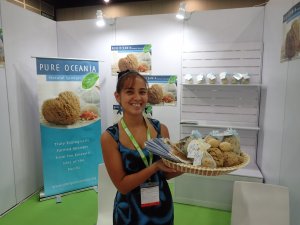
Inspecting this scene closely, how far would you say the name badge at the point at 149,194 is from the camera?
1.21 metres

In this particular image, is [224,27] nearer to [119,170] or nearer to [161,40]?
[161,40]

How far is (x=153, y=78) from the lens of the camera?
142 inches

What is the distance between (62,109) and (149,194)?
7.50ft

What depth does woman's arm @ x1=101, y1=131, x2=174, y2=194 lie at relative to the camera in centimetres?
109

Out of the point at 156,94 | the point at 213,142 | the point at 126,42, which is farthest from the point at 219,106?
the point at 213,142

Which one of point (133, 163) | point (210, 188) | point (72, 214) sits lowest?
point (72, 214)

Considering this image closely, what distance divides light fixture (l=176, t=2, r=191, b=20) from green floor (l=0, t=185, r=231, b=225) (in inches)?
101

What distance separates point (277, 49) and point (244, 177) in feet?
4.94

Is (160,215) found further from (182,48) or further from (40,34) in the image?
(40,34)

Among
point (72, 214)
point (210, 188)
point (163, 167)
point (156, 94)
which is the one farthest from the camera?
point (156, 94)

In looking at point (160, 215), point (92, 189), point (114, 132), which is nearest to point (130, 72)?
point (114, 132)

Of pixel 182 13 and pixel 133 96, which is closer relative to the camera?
pixel 133 96

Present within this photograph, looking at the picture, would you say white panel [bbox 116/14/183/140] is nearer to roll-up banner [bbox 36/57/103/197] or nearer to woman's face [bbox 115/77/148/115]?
roll-up banner [bbox 36/57/103/197]

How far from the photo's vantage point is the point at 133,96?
1.19 meters
